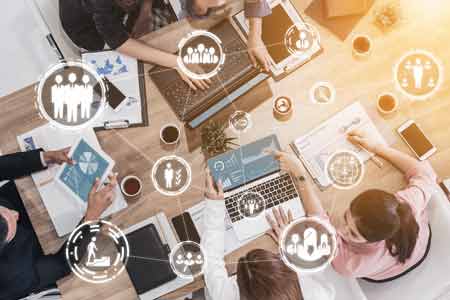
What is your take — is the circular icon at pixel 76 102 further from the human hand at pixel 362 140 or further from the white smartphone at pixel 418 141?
the white smartphone at pixel 418 141

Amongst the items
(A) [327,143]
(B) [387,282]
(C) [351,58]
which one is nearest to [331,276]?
(B) [387,282]

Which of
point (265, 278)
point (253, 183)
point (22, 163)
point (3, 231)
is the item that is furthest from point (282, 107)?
point (3, 231)

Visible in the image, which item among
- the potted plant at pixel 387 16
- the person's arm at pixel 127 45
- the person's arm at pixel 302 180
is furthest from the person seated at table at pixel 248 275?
the potted plant at pixel 387 16

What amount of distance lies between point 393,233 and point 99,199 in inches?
44.2

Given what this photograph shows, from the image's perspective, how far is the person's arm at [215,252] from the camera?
5.50 feet

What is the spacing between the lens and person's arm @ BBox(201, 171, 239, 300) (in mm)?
1676

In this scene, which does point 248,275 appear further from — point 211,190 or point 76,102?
point 76,102

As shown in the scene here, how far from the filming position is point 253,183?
1.74 metres

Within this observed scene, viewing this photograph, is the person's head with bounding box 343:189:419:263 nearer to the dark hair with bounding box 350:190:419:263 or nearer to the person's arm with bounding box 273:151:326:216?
the dark hair with bounding box 350:190:419:263

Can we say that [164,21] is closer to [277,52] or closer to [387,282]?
[277,52]

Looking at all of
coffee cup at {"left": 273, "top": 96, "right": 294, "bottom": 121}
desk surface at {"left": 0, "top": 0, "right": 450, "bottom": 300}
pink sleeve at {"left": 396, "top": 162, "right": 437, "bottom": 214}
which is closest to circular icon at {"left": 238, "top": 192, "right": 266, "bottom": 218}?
desk surface at {"left": 0, "top": 0, "right": 450, "bottom": 300}

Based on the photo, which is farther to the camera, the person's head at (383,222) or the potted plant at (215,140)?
the potted plant at (215,140)

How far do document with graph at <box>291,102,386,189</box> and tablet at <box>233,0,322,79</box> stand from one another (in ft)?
0.90

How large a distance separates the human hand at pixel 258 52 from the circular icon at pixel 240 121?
8.1 inches
